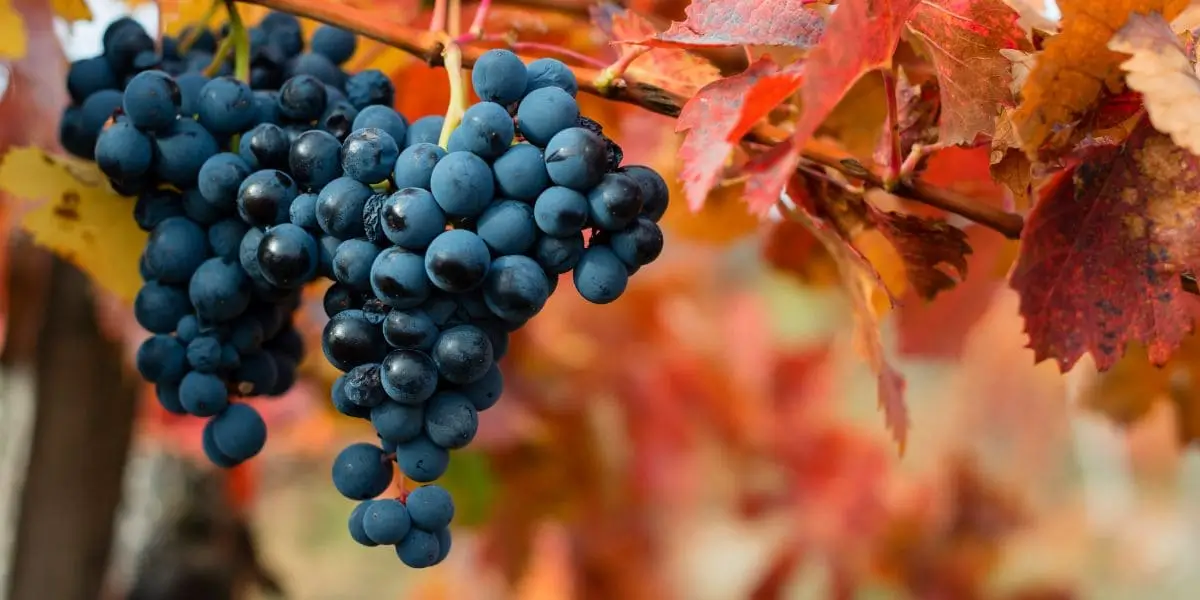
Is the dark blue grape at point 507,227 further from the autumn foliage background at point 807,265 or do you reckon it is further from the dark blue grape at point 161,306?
the dark blue grape at point 161,306

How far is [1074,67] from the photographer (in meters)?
0.45

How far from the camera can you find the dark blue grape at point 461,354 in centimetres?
45

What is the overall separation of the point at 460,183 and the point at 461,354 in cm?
8

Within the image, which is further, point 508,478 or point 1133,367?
point 508,478

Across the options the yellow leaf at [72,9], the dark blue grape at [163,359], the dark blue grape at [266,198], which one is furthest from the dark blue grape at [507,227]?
the yellow leaf at [72,9]

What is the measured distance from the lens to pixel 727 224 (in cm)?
94

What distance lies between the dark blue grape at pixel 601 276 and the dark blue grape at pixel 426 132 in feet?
0.33

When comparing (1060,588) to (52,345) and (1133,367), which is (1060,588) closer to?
(1133,367)

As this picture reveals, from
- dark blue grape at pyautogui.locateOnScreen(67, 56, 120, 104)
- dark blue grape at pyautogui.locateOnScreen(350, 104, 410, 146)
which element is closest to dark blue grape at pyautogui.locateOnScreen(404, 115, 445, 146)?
dark blue grape at pyautogui.locateOnScreen(350, 104, 410, 146)

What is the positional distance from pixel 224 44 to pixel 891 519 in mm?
1472

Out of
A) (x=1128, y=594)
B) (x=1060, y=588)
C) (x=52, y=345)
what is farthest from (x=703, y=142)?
(x=1128, y=594)

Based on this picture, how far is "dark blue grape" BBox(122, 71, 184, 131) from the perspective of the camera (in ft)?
1.69

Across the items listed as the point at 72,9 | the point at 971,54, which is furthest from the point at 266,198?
the point at 971,54

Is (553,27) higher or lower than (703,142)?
lower
